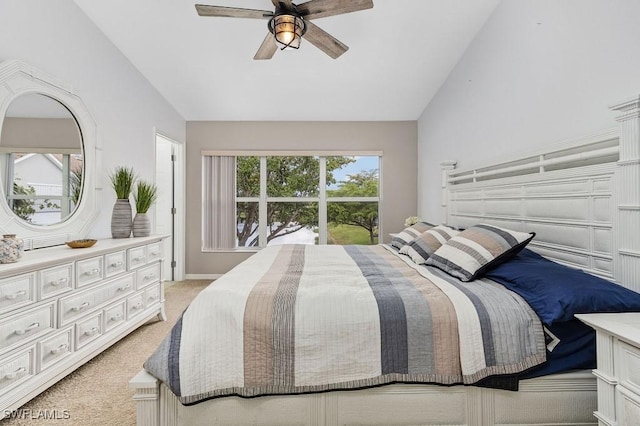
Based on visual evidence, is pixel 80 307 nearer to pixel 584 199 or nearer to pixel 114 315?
pixel 114 315

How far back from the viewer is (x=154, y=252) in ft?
9.73

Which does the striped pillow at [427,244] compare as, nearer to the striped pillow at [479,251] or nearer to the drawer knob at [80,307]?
the striped pillow at [479,251]

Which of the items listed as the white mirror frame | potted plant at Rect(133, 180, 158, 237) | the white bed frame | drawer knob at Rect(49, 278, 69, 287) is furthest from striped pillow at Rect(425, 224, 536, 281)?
the white mirror frame

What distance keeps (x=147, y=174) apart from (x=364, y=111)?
9.67ft

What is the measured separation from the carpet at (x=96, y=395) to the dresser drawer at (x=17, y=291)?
605 mm

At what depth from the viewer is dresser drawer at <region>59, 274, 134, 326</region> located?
6.39ft

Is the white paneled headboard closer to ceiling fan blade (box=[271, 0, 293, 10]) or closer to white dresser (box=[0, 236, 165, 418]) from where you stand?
ceiling fan blade (box=[271, 0, 293, 10])

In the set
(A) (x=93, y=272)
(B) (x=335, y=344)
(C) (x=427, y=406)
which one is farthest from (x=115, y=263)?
(C) (x=427, y=406)

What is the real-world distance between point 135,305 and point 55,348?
0.79 m

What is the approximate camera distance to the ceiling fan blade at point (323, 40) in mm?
2260

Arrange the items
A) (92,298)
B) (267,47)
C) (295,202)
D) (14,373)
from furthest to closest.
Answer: (295,202) < (267,47) < (92,298) < (14,373)

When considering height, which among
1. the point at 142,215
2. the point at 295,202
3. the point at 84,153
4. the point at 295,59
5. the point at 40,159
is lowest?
the point at 142,215

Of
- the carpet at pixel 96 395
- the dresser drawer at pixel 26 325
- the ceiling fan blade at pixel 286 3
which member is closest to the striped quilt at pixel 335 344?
the carpet at pixel 96 395

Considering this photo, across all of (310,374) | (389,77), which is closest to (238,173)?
(389,77)
